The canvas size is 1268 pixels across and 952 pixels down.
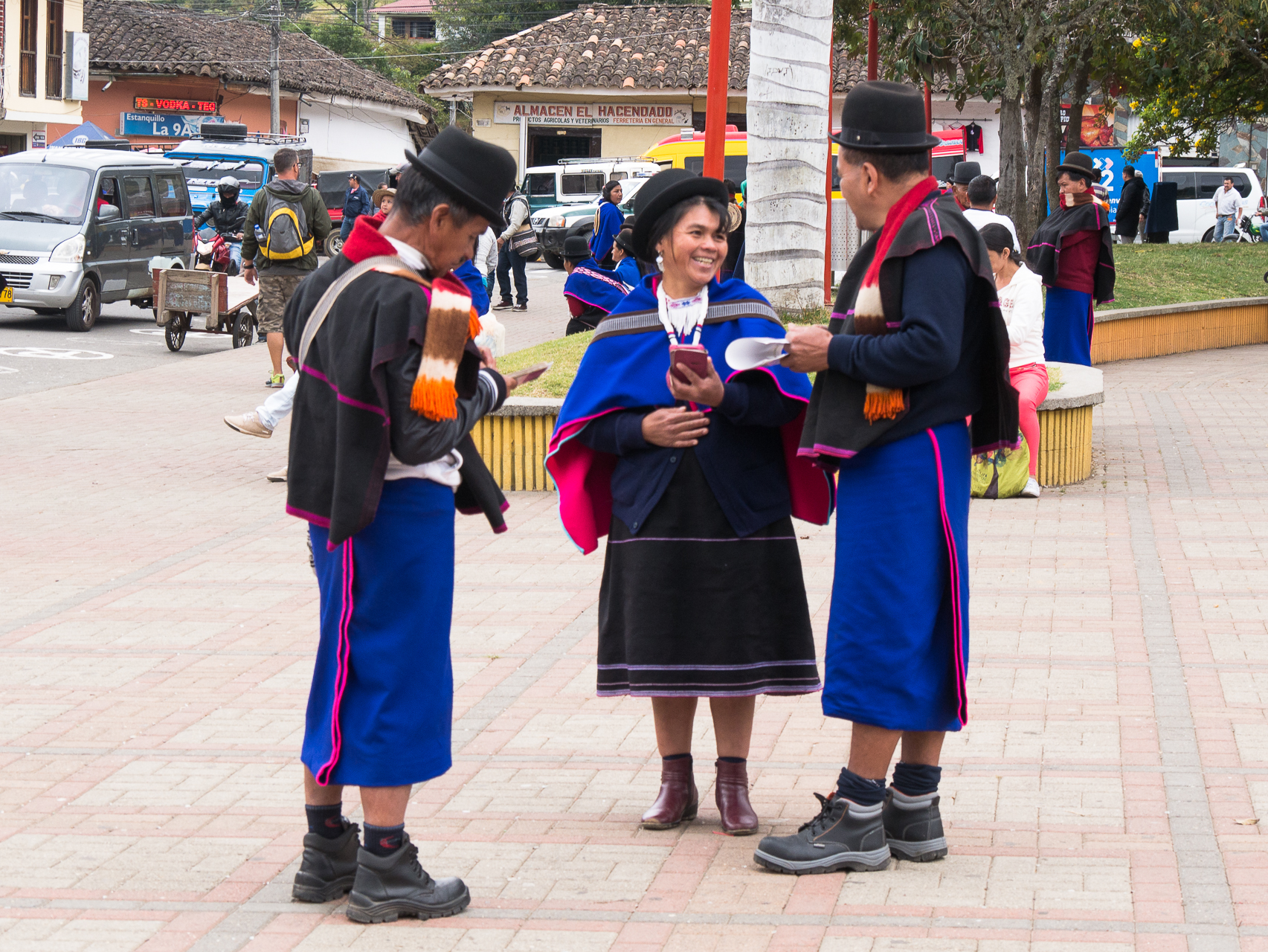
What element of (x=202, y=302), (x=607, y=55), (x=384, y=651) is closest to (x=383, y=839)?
(x=384, y=651)

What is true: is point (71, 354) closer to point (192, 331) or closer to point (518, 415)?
point (192, 331)

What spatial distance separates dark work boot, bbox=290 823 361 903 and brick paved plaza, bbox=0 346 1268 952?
2.5 inches

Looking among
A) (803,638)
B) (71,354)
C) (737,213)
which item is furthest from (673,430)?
(71,354)

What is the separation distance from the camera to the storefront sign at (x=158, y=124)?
1794 inches

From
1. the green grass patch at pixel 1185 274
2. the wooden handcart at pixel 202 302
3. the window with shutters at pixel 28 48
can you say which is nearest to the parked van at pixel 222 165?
the window with shutters at pixel 28 48

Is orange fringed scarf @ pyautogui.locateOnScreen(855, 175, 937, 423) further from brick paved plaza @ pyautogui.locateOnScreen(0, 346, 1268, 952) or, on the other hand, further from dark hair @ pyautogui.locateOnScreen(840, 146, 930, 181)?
brick paved plaza @ pyautogui.locateOnScreen(0, 346, 1268, 952)

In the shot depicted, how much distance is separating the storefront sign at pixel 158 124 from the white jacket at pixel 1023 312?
132 ft

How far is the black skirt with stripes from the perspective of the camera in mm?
4258

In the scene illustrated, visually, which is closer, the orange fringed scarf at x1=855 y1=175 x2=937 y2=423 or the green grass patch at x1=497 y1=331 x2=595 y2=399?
the orange fringed scarf at x1=855 y1=175 x2=937 y2=423

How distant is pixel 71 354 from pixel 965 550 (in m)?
15.2

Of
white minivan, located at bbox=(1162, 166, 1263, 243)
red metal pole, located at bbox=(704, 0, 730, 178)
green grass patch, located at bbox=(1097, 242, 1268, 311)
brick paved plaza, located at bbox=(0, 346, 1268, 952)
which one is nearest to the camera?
brick paved plaza, located at bbox=(0, 346, 1268, 952)

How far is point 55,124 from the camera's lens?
128 ft

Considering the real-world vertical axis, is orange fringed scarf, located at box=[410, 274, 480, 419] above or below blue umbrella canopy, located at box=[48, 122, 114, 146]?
below

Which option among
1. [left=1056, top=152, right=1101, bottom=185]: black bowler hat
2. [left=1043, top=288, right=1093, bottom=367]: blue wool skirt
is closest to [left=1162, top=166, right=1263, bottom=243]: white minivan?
[left=1043, top=288, right=1093, bottom=367]: blue wool skirt
